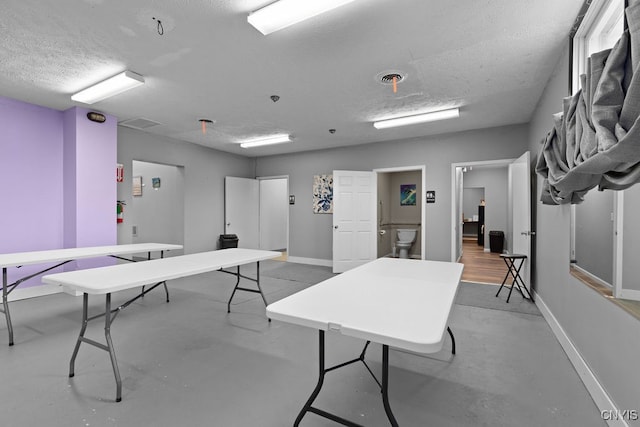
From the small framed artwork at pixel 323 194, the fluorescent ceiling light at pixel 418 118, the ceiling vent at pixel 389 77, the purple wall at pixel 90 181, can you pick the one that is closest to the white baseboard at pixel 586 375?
the fluorescent ceiling light at pixel 418 118

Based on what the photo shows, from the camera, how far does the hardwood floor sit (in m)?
5.50

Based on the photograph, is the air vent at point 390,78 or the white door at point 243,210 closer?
the air vent at point 390,78

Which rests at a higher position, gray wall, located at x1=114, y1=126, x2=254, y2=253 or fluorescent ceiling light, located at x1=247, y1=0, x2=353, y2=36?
fluorescent ceiling light, located at x1=247, y1=0, x2=353, y2=36

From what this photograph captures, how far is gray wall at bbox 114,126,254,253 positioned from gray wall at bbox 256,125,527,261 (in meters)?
1.25

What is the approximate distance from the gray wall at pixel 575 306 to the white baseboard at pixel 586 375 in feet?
0.14

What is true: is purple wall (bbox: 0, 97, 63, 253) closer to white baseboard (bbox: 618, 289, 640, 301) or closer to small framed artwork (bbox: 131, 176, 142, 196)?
small framed artwork (bbox: 131, 176, 142, 196)

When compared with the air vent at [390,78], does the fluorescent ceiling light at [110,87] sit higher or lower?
lower

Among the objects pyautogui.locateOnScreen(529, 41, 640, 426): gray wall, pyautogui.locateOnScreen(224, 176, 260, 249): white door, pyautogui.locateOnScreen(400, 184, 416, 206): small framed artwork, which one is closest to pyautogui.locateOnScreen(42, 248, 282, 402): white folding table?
pyautogui.locateOnScreen(529, 41, 640, 426): gray wall

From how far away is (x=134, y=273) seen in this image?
237 centimetres

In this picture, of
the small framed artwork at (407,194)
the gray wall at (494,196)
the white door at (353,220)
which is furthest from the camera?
the gray wall at (494,196)

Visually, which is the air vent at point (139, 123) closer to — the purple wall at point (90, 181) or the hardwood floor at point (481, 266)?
the purple wall at point (90, 181)

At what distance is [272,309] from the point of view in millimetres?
1446

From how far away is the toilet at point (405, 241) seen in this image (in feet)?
24.3

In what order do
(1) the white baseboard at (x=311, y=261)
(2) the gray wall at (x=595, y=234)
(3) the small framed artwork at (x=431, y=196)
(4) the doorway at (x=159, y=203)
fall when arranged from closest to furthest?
(2) the gray wall at (x=595, y=234)
(3) the small framed artwork at (x=431, y=196)
(4) the doorway at (x=159, y=203)
(1) the white baseboard at (x=311, y=261)
